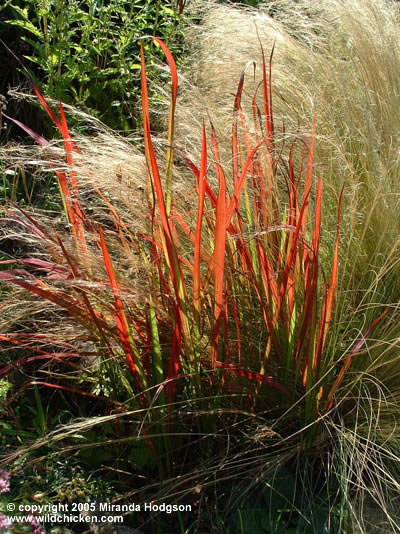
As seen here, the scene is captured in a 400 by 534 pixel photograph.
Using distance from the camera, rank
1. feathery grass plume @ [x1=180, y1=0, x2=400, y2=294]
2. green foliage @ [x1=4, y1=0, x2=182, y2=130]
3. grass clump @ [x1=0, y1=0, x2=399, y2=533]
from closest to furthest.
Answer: grass clump @ [x1=0, y1=0, x2=399, y2=533], feathery grass plume @ [x1=180, y1=0, x2=400, y2=294], green foliage @ [x1=4, y1=0, x2=182, y2=130]

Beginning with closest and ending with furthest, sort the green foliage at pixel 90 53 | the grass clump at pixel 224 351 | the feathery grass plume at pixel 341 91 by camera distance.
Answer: the grass clump at pixel 224 351 → the feathery grass plume at pixel 341 91 → the green foliage at pixel 90 53

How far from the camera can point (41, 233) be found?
163 centimetres

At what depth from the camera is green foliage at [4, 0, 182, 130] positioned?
259 cm

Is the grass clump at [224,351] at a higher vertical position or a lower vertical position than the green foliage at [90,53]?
lower

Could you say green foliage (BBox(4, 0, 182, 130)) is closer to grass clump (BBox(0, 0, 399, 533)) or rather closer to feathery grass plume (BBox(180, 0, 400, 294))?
feathery grass plume (BBox(180, 0, 400, 294))

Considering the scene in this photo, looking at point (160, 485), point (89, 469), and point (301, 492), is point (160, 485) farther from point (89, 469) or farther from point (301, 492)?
point (301, 492)

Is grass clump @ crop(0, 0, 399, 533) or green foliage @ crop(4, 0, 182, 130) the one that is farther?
green foliage @ crop(4, 0, 182, 130)

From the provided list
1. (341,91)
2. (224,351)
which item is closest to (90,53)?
(341,91)

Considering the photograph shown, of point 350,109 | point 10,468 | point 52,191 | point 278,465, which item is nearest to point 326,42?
point 350,109

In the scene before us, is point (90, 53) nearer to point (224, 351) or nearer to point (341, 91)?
point (341, 91)

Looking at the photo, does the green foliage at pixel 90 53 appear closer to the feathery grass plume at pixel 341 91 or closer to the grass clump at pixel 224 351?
the feathery grass plume at pixel 341 91

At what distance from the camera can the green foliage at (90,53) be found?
2.59 metres

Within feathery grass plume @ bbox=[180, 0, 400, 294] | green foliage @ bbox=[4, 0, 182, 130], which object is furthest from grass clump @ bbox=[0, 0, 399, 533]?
green foliage @ bbox=[4, 0, 182, 130]

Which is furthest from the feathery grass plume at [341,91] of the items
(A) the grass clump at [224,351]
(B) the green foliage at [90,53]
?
(B) the green foliage at [90,53]
